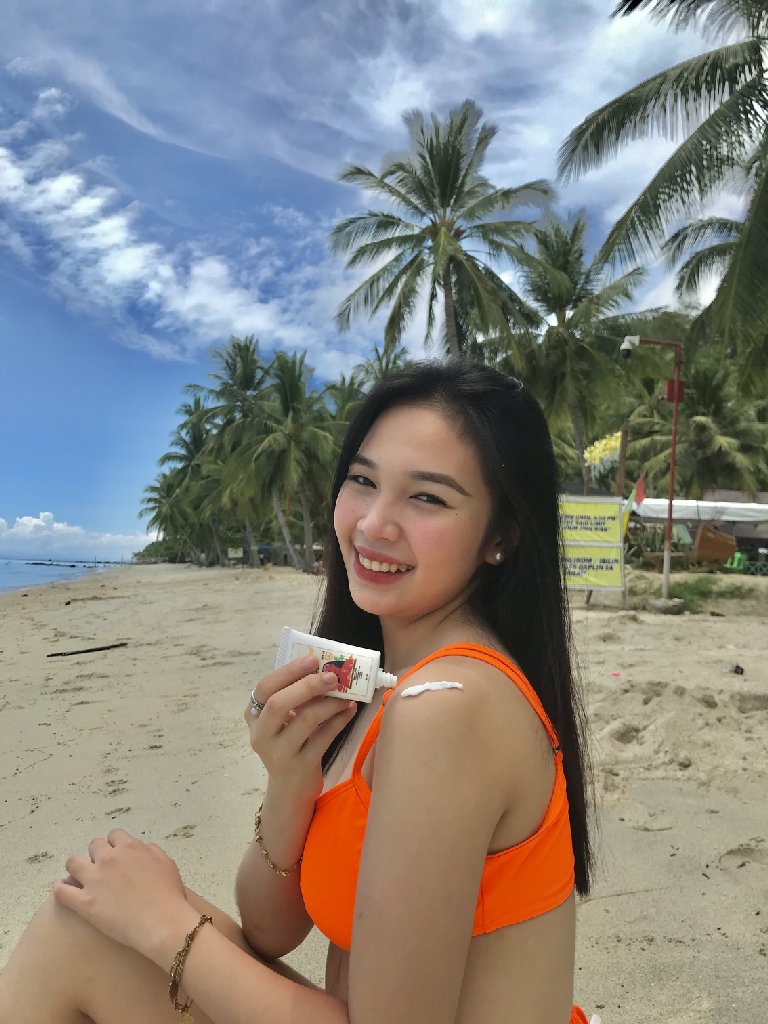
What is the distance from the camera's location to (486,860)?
3.10ft

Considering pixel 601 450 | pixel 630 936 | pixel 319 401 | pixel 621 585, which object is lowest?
pixel 630 936

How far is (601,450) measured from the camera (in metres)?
29.0

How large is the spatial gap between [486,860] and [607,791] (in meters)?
2.82

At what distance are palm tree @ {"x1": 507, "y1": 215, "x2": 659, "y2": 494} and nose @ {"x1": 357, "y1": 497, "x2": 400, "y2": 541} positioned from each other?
2253cm

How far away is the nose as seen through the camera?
1.22 meters

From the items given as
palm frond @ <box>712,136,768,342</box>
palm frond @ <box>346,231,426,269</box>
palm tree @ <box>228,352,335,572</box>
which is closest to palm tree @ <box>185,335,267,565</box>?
palm tree @ <box>228,352,335,572</box>

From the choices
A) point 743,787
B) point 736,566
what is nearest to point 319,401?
point 736,566

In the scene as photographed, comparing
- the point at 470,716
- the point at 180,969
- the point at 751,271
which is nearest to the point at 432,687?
the point at 470,716

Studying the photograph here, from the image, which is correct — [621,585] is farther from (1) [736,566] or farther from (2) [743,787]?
(1) [736,566]

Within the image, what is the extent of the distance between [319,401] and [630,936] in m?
29.7

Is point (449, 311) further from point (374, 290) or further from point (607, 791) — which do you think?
point (607, 791)

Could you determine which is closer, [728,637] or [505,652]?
[505,652]

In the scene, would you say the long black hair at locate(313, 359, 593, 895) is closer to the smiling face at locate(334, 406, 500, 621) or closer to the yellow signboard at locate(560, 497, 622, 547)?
the smiling face at locate(334, 406, 500, 621)

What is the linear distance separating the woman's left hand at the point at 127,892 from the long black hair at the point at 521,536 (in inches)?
14.6
